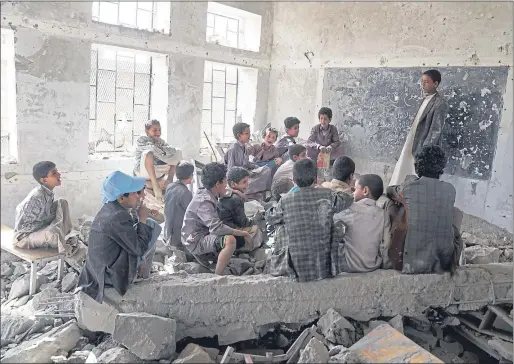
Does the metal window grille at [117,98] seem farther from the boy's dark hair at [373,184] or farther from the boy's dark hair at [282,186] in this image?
the boy's dark hair at [373,184]

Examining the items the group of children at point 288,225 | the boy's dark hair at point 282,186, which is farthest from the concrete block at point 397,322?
the boy's dark hair at point 282,186

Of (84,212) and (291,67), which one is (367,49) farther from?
(84,212)

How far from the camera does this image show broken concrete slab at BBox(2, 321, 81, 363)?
285cm

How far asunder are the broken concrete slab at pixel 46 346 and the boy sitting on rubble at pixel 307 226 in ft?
5.09

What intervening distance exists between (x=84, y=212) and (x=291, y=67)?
444 centimetres

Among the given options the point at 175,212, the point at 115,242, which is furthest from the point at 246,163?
the point at 115,242

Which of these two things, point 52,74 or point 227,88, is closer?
point 52,74

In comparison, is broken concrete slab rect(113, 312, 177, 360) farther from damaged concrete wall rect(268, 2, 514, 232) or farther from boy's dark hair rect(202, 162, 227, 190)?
damaged concrete wall rect(268, 2, 514, 232)

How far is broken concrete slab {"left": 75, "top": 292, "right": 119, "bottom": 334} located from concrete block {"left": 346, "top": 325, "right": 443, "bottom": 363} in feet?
5.34

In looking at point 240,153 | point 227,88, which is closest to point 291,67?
point 227,88

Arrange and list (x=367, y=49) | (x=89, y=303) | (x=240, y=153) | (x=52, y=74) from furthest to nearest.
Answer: (x=367, y=49) → (x=240, y=153) → (x=52, y=74) → (x=89, y=303)

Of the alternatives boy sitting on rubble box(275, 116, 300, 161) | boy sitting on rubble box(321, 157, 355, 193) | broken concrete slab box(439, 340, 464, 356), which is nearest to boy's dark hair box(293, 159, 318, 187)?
boy sitting on rubble box(321, 157, 355, 193)

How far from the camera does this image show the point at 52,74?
5555mm

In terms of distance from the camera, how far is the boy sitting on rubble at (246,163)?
604cm
